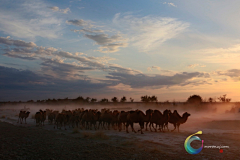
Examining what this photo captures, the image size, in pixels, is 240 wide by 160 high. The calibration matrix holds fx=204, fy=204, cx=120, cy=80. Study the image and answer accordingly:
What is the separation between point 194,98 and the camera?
67875mm

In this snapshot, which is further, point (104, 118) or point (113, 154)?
point (104, 118)

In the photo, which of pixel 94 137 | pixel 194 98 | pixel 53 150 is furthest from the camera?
pixel 194 98

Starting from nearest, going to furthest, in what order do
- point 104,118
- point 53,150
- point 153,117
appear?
1. point 53,150
2. point 153,117
3. point 104,118

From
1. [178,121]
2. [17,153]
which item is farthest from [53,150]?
[178,121]

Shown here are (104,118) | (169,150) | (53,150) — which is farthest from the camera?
(104,118)

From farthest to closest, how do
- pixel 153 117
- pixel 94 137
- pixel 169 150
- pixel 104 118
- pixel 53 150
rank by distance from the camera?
pixel 104 118
pixel 153 117
pixel 94 137
pixel 169 150
pixel 53 150

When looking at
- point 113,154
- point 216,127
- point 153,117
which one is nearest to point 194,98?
point 216,127

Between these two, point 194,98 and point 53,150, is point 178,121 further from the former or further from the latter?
point 194,98

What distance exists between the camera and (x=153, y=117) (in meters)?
21.0

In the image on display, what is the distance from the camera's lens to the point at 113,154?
10.6 meters

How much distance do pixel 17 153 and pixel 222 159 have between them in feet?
33.4

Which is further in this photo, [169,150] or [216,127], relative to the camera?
[216,127]

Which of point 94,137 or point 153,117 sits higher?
point 153,117

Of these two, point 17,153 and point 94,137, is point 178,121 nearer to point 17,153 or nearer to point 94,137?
point 94,137
